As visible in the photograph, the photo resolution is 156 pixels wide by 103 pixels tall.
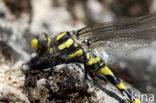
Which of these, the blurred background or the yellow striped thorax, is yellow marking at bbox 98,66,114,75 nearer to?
the blurred background

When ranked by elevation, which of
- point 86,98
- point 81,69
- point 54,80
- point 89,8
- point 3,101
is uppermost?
point 89,8

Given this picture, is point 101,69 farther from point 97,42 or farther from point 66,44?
point 66,44

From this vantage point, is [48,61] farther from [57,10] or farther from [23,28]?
[57,10]

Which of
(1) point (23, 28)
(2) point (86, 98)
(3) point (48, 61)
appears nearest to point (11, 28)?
(1) point (23, 28)

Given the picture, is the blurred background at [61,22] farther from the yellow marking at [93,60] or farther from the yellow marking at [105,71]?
the yellow marking at [93,60]

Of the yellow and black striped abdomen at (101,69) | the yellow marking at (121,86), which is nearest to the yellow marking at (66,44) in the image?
the yellow and black striped abdomen at (101,69)

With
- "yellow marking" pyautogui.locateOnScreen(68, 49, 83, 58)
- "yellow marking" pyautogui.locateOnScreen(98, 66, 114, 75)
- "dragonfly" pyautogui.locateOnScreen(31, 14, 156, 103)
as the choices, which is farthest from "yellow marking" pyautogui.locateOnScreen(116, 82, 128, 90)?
"yellow marking" pyautogui.locateOnScreen(68, 49, 83, 58)
